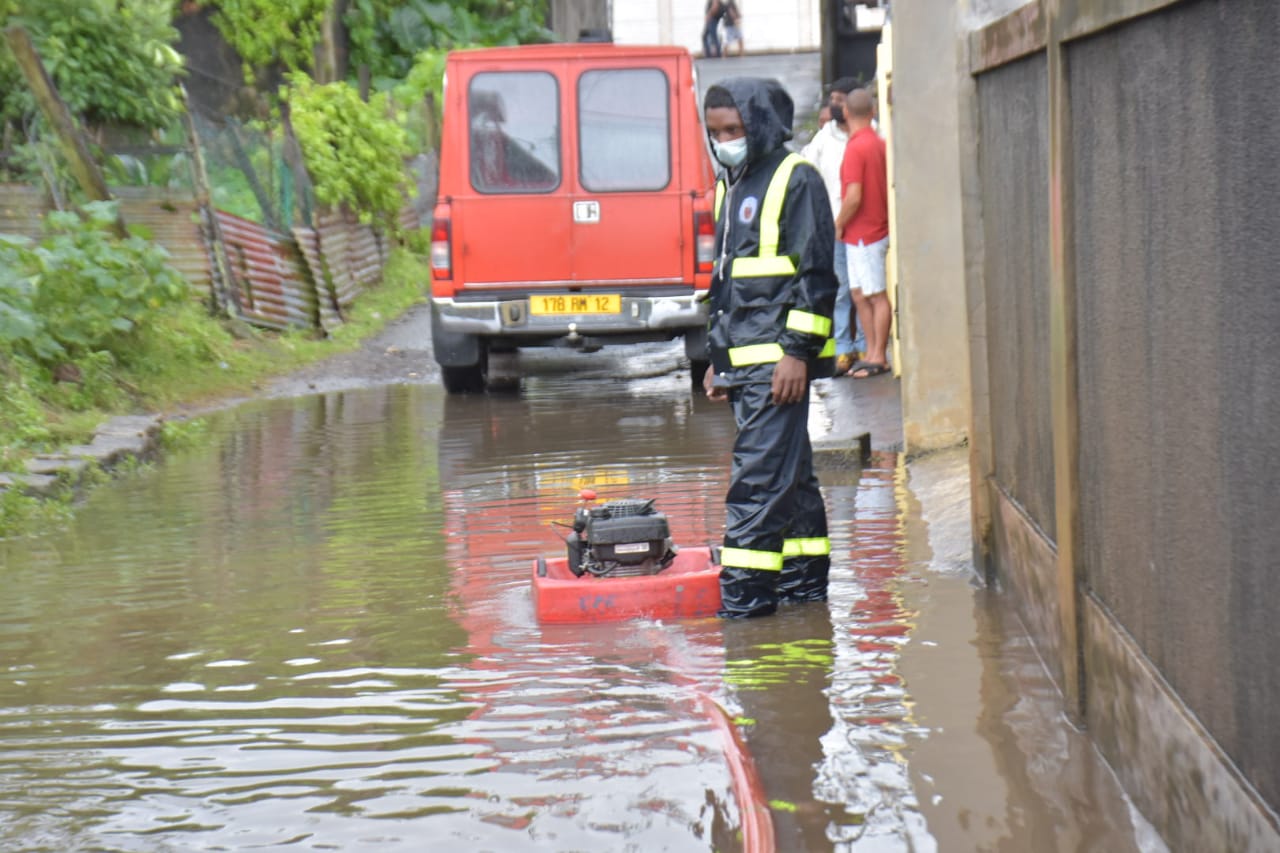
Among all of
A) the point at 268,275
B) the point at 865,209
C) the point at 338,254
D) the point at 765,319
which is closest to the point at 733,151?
the point at 765,319

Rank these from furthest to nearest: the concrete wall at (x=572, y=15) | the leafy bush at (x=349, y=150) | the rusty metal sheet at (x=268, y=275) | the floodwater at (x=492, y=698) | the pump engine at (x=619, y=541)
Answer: the concrete wall at (x=572, y=15), the leafy bush at (x=349, y=150), the rusty metal sheet at (x=268, y=275), the pump engine at (x=619, y=541), the floodwater at (x=492, y=698)

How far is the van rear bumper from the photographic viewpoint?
44.3 ft

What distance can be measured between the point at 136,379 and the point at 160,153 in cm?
389

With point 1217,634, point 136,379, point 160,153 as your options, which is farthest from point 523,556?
point 160,153

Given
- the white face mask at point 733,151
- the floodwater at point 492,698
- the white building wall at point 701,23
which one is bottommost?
the floodwater at point 492,698

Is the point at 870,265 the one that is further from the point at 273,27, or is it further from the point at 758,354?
the point at 273,27

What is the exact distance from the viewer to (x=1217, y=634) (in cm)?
320

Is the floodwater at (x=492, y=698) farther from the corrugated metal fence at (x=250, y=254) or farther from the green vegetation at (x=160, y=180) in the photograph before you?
the corrugated metal fence at (x=250, y=254)

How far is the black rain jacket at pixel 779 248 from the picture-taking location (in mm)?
5707

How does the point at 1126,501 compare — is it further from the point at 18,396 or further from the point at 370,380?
the point at 370,380

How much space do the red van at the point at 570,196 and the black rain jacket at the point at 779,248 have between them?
7.55 meters

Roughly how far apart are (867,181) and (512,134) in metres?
3.17

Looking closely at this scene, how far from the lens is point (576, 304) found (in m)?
13.5

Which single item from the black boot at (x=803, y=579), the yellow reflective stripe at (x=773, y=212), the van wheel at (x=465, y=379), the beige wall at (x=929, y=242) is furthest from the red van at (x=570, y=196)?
the yellow reflective stripe at (x=773, y=212)
